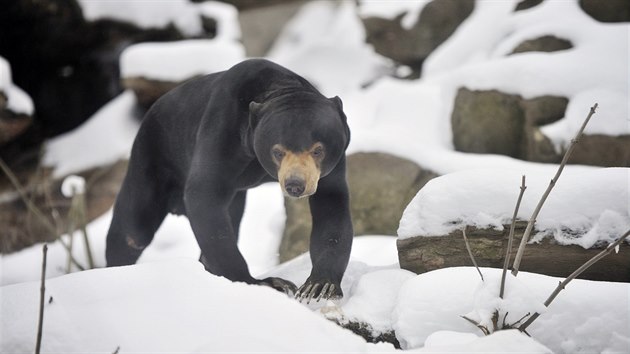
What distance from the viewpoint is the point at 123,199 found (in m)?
3.28

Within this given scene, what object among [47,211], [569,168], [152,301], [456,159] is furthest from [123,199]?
[47,211]

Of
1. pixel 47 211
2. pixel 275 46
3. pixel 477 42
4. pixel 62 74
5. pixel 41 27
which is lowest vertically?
pixel 275 46

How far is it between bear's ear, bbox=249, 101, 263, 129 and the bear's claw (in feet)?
2.04

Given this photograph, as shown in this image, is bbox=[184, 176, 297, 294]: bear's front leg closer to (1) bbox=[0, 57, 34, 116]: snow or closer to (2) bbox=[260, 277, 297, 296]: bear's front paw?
(2) bbox=[260, 277, 297, 296]: bear's front paw

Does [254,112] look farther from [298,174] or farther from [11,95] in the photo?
[11,95]

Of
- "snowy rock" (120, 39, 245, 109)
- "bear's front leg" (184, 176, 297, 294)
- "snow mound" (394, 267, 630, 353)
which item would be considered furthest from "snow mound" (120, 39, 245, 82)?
"snow mound" (394, 267, 630, 353)

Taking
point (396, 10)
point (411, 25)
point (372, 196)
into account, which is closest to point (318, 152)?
point (372, 196)

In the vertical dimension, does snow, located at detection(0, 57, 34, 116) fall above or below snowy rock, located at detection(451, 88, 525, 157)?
below

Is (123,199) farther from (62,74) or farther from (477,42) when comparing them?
(62,74)

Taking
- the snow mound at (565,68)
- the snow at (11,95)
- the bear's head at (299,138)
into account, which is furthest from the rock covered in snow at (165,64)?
the bear's head at (299,138)

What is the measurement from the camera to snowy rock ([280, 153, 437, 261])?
418 centimetres

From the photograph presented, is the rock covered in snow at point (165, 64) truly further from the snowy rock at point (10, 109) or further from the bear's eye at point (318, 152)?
the bear's eye at point (318, 152)

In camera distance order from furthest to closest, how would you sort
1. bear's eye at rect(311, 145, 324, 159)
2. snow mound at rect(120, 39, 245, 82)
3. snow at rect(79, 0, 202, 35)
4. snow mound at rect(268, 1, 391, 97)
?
snow mound at rect(268, 1, 391, 97), snow at rect(79, 0, 202, 35), snow mound at rect(120, 39, 245, 82), bear's eye at rect(311, 145, 324, 159)

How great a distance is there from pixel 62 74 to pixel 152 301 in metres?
7.46
